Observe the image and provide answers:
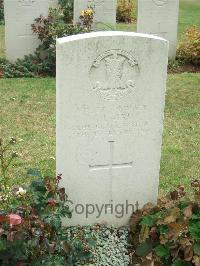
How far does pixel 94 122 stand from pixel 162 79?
62cm

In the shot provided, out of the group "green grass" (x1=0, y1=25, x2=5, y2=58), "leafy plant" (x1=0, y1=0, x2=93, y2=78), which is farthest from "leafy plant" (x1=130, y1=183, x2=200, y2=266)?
"green grass" (x1=0, y1=25, x2=5, y2=58)

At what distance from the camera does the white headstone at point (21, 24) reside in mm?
9492

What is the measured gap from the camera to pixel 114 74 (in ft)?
12.6

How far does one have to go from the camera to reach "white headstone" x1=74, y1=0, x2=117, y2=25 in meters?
10.1

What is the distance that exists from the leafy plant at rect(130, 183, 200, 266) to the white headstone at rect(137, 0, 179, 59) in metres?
6.90

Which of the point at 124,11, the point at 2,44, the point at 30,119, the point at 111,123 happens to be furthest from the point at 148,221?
the point at 124,11

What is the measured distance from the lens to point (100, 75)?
381cm

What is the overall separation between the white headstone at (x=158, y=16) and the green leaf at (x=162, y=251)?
24.2ft

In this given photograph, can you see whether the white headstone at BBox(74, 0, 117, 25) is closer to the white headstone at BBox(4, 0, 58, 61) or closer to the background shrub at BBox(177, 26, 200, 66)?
the white headstone at BBox(4, 0, 58, 61)

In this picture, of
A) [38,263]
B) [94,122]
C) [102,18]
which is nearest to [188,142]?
[94,122]

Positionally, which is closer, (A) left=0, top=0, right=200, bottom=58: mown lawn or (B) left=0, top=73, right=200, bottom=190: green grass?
(B) left=0, top=73, right=200, bottom=190: green grass

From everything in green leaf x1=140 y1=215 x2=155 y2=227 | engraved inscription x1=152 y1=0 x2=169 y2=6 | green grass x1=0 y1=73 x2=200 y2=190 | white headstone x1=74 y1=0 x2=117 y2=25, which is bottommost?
green grass x1=0 y1=73 x2=200 y2=190

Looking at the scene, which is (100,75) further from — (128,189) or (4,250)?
(4,250)

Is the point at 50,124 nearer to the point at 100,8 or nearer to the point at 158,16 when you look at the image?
the point at 100,8
